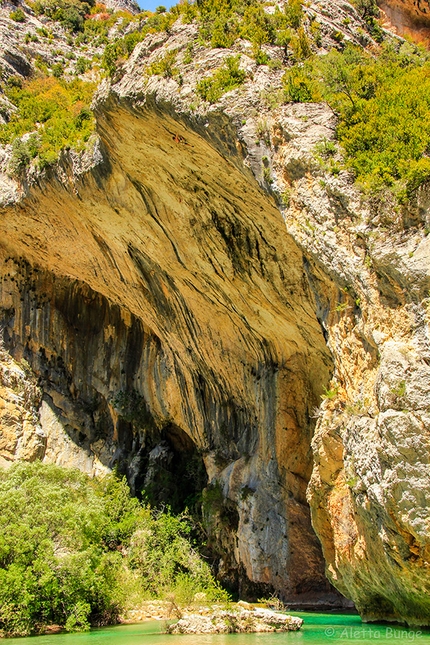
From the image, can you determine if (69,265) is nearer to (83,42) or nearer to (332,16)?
(332,16)

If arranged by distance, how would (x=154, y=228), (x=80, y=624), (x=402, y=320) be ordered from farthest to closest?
(x=154, y=228), (x=80, y=624), (x=402, y=320)

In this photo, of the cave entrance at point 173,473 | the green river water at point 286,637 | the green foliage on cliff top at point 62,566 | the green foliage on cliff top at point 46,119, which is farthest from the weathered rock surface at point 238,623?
the green foliage on cliff top at point 46,119

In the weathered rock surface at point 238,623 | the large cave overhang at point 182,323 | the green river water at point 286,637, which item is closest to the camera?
the green river water at point 286,637

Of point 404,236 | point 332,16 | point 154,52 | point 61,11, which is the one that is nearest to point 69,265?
point 154,52

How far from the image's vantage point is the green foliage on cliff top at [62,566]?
1375 centimetres

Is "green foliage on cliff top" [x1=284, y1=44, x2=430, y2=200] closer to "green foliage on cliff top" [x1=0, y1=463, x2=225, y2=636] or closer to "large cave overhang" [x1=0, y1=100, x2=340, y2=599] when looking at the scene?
"large cave overhang" [x1=0, y1=100, x2=340, y2=599]

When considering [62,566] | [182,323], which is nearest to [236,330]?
[182,323]

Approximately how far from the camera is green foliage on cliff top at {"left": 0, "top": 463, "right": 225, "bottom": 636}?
13750mm

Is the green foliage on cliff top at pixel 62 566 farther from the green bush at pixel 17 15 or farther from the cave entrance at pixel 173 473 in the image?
the green bush at pixel 17 15

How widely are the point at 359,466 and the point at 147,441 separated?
16105mm

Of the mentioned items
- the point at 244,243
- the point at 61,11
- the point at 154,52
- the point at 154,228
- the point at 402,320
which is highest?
the point at 61,11

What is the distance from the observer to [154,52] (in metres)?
16.4

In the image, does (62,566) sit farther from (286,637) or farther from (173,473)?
(173,473)

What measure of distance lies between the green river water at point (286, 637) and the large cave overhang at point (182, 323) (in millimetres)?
5138
